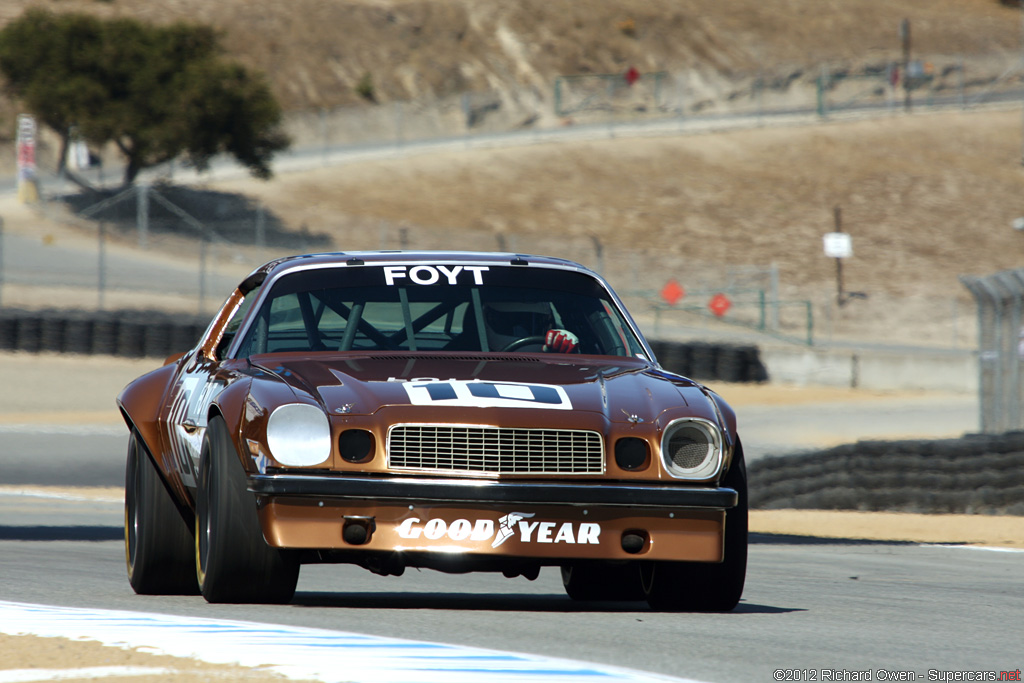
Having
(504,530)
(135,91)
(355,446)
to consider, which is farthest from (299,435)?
(135,91)

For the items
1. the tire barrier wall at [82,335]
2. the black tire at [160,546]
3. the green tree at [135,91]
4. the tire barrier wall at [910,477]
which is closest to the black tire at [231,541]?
the black tire at [160,546]

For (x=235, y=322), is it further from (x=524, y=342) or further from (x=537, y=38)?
(x=537, y=38)

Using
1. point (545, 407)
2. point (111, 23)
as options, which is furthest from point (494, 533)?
point (111, 23)

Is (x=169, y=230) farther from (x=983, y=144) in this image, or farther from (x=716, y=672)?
(x=716, y=672)

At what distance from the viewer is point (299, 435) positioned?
5559 millimetres

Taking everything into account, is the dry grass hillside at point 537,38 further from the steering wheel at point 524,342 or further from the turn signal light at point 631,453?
the turn signal light at point 631,453

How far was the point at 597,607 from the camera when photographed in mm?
6594

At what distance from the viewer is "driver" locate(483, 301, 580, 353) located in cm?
672

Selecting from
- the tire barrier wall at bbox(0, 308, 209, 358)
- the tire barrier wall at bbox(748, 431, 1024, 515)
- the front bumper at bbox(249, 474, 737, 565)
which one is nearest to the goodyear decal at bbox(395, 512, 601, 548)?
the front bumper at bbox(249, 474, 737, 565)

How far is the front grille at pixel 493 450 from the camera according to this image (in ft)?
18.3

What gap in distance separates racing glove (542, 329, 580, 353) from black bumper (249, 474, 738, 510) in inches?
47.5

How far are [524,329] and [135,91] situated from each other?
44405 mm

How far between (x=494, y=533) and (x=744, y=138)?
59.3 m

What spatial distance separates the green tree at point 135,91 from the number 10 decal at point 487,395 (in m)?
44.1
